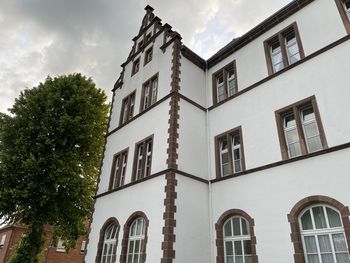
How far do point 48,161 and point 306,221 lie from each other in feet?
42.6

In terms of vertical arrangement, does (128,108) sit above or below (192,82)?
below

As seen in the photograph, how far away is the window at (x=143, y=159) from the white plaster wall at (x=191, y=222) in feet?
6.87

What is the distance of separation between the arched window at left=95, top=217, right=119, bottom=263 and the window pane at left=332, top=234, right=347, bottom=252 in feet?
27.0

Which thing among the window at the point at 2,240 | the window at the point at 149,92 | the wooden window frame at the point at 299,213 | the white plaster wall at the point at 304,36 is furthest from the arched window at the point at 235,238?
the window at the point at 2,240

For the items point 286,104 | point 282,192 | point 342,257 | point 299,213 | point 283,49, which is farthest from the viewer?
point 283,49

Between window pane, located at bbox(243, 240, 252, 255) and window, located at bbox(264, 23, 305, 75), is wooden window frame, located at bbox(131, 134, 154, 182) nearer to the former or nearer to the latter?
window pane, located at bbox(243, 240, 252, 255)

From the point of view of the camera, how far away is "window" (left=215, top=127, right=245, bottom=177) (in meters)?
11.5

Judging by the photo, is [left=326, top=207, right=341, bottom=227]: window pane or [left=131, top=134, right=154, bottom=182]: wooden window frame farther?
[left=131, top=134, right=154, bottom=182]: wooden window frame

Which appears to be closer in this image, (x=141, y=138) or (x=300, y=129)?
(x=300, y=129)

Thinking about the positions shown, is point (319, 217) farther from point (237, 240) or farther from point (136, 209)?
point (136, 209)

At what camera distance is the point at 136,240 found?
11281mm

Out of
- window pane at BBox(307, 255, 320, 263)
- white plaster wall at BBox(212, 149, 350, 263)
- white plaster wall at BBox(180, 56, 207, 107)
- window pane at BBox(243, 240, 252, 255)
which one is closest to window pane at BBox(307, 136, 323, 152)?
white plaster wall at BBox(212, 149, 350, 263)

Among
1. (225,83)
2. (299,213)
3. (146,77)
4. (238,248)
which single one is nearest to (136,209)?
(238,248)

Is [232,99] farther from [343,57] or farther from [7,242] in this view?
[7,242]
